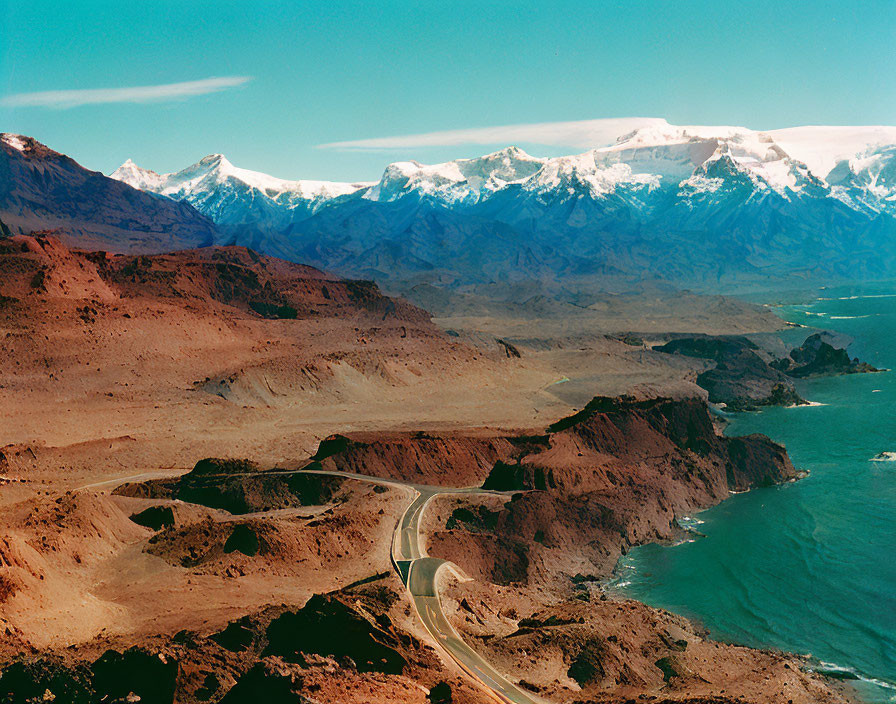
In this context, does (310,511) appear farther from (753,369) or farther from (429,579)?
(753,369)

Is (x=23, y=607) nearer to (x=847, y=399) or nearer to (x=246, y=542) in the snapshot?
(x=246, y=542)

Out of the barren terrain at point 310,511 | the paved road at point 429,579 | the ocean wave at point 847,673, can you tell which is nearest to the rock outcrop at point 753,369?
the barren terrain at point 310,511

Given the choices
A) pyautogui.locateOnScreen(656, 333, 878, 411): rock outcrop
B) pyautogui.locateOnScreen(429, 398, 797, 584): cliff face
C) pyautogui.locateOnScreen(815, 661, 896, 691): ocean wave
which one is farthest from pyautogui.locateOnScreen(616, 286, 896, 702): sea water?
pyautogui.locateOnScreen(656, 333, 878, 411): rock outcrop

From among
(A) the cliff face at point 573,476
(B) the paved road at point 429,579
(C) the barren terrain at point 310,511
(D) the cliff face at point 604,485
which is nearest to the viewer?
(C) the barren terrain at point 310,511

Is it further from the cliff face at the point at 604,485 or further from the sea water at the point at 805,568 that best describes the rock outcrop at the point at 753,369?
the cliff face at the point at 604,485

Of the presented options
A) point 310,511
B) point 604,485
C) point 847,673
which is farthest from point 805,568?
point 310,511
